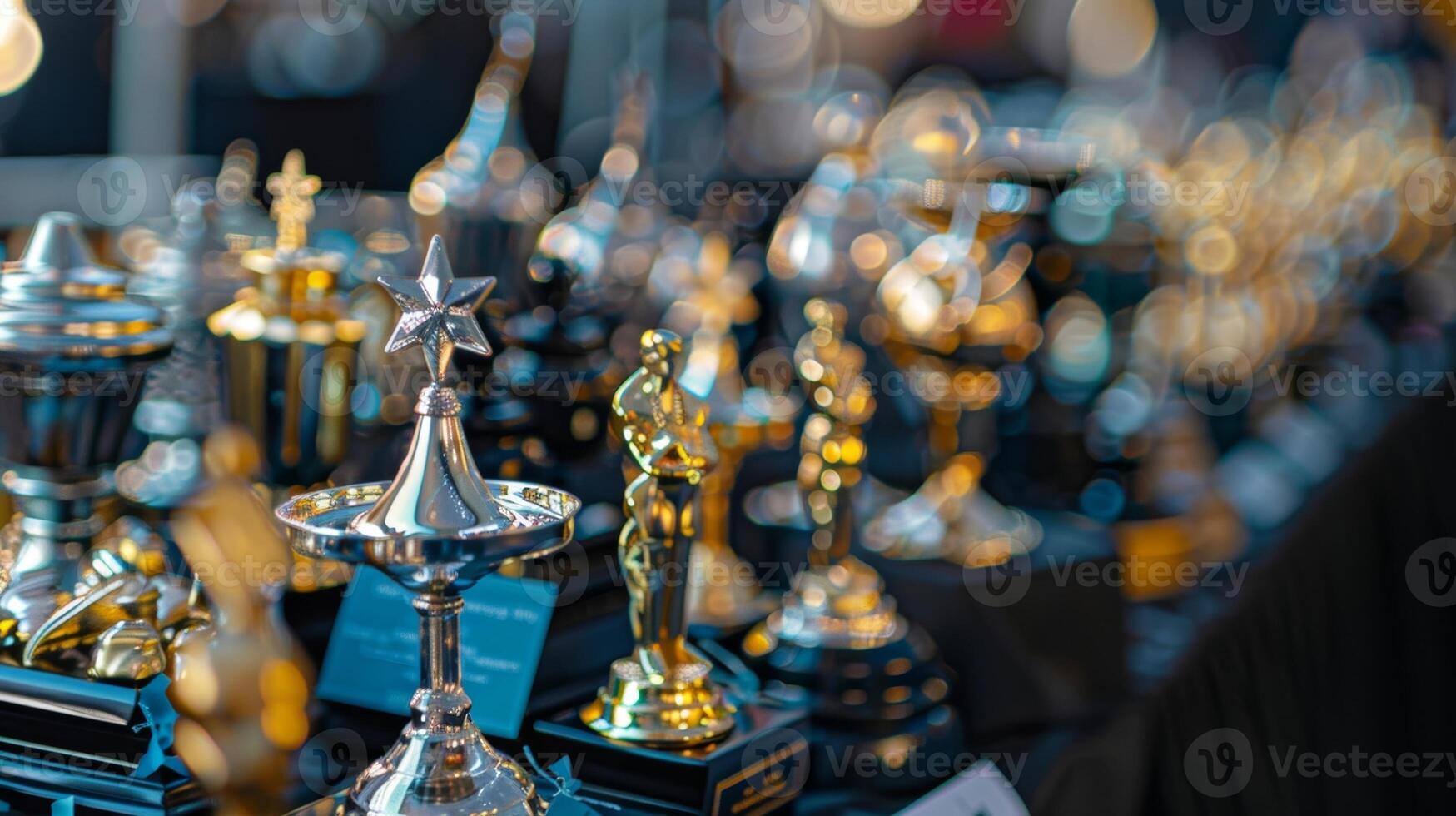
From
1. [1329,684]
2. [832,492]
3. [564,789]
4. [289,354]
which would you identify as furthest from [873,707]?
[1329,684]

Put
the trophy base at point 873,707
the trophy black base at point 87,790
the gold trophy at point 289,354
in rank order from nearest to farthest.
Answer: the trophy black base at point 87,790 → the trophy base at point 873,707 → the gold trophy at point 289,354

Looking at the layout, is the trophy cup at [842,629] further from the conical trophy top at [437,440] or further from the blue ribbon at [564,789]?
the conical trophy top at [437,440]

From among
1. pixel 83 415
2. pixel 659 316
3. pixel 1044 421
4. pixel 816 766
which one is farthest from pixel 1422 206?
pixel 83 415

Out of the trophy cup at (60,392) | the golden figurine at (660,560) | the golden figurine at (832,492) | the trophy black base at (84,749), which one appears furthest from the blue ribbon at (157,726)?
the golden figurine at (832,492)

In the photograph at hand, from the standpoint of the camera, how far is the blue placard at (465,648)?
90 centimetres

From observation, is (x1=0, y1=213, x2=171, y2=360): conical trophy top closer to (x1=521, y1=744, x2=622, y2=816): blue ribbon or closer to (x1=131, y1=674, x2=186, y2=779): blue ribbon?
(x1=131, y1=674, x2=186, y2=779): blue ribbon

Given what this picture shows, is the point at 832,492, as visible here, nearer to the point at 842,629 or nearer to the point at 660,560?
the point at 842,629

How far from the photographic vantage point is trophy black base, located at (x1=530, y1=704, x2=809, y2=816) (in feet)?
2.77

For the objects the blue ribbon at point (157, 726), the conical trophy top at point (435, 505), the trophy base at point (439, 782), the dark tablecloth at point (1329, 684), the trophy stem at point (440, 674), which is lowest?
the dark tablecloth at point (1329, 684)

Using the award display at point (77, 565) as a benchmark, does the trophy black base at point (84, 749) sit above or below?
below

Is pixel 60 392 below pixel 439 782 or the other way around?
the other way around

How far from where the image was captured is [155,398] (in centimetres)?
109

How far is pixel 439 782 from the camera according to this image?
68 centimetres

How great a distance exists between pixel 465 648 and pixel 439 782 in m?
0.24
